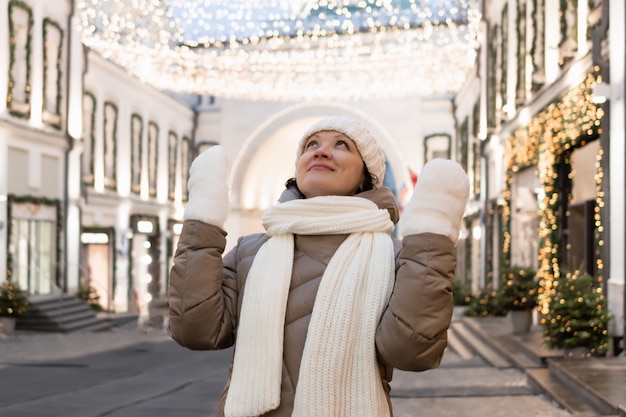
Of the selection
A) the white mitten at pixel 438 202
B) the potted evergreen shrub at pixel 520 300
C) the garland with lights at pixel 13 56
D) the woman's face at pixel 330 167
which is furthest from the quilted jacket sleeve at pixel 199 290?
the garland with lights at pixel 13 56

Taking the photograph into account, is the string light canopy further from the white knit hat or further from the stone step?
the white knit hat

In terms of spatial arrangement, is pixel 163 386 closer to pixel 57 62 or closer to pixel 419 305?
pixel 419 305

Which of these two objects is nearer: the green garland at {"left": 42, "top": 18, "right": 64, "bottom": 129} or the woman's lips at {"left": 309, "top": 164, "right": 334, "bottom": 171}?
the woman's lips at {"left": 309, "top": 164, "right": 334, "bottom": 171}

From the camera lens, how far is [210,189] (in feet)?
9.05

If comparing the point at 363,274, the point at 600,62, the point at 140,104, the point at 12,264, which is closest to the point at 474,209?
the point at 140,104

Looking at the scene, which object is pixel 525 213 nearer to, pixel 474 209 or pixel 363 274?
pixel 474 209

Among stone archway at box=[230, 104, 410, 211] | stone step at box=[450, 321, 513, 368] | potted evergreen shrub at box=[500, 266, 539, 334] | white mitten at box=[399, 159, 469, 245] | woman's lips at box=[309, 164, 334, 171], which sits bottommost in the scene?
stone step at box=[450, 321, 513, 368]

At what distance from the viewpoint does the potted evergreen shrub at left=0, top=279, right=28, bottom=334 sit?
20.0 m

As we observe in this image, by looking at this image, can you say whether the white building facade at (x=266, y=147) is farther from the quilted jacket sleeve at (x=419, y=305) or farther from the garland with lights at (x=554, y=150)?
the quilted jacket sleeve at (x=419, y=305)

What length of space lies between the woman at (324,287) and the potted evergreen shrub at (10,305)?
18534 mm

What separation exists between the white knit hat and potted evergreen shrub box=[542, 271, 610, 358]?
28.2 feet

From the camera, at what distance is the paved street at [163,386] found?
9086 mm

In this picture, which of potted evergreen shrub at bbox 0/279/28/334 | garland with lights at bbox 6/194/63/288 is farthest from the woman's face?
garland with lights at bbox 6/194/63/288

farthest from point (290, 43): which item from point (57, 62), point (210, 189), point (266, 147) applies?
point (210, 189)
